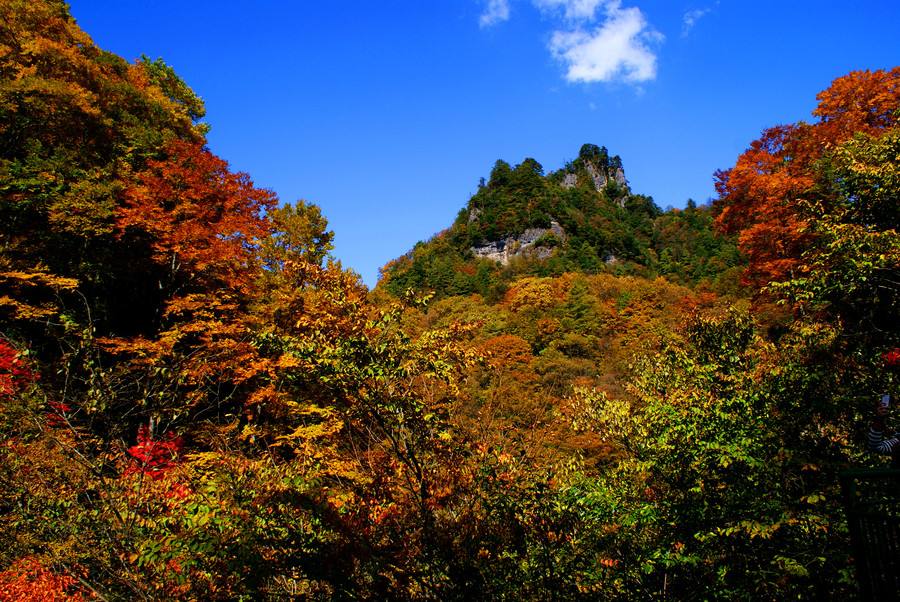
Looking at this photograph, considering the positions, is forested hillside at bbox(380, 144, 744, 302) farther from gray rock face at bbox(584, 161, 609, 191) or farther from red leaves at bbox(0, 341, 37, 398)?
red leaves at bbox(0, 341, 37, 398)

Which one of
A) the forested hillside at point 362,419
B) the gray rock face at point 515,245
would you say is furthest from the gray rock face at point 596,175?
the forested hillside at point 362,419

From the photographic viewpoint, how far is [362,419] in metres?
5.11

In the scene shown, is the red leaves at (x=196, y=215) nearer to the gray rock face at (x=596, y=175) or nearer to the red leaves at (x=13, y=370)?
the red leaves at (x=13, y=370)

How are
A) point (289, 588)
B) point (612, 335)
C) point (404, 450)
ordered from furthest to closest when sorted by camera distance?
point (612, 335)
point (289, 588)
point (404, 450)

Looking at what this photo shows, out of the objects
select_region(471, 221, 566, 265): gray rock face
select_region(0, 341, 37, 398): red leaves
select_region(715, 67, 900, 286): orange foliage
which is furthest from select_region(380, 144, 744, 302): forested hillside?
select_region(0, 341, 37, 398): red leaves

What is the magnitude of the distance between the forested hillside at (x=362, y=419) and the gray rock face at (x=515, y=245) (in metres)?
59.2

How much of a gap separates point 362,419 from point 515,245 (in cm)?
7222

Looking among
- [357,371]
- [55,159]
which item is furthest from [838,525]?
[55,159]

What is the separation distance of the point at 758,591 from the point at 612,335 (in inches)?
1285

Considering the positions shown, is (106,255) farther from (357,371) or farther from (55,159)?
(357,371)

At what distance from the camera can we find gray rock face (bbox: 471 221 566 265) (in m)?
74.7

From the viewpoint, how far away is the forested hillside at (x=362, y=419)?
439cm

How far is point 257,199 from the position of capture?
16141 mm

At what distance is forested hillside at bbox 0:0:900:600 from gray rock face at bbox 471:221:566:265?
194 ft
